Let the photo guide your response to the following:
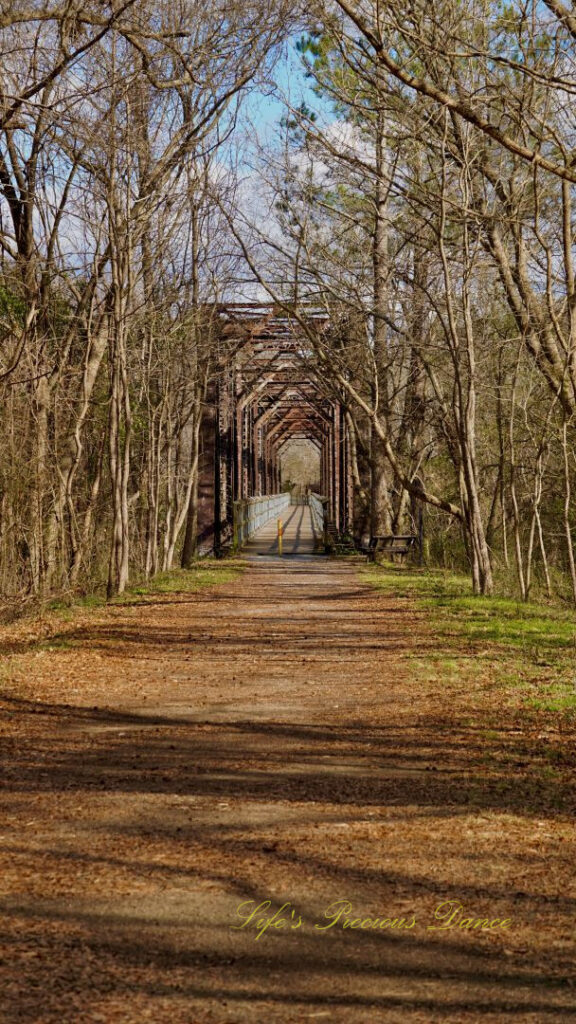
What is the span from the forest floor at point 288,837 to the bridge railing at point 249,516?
65.3ft

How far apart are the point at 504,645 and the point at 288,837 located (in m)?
6.16

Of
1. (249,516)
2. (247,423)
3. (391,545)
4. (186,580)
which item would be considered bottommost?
(186,580)

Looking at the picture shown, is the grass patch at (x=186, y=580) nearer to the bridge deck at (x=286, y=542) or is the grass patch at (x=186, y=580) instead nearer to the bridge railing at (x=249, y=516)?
the bridge railing at (x=249, y=516)

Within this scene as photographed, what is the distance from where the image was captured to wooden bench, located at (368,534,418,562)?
78.1ft

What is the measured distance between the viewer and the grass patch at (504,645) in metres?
8.37

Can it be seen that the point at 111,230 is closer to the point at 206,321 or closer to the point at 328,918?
the point at 206,321

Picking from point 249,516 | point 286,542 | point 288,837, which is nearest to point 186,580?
point 288,837

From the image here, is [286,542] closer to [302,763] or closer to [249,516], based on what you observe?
[249,516]

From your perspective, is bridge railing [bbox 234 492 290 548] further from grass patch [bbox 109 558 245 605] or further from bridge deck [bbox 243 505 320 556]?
grass patch [bbox 109 558 245 605]

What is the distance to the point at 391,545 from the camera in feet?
79.7

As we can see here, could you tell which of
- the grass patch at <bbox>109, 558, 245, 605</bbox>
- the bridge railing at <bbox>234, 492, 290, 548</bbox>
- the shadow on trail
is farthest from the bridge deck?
the shadow on trail

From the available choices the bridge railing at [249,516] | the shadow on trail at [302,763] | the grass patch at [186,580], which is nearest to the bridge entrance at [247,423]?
the bridge railing at [249,516]

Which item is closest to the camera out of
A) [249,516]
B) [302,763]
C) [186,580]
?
[302,763]

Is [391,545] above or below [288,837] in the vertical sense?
above
